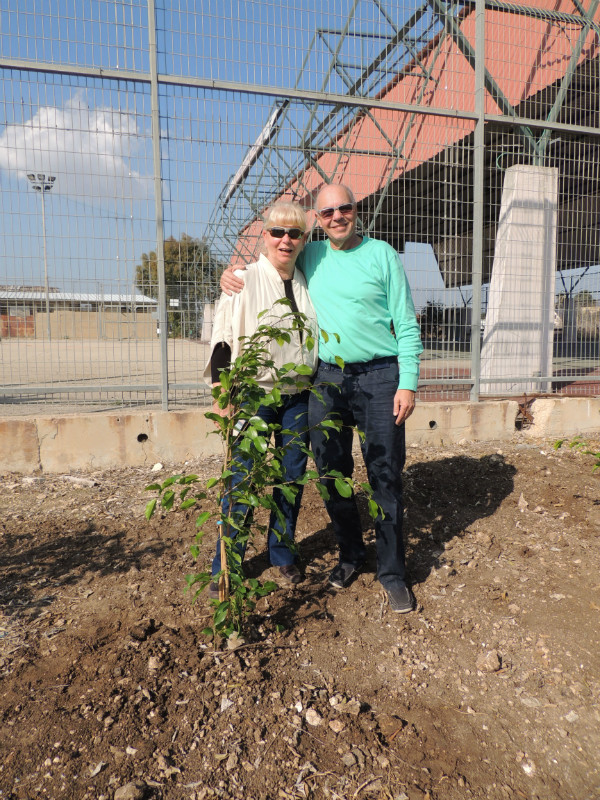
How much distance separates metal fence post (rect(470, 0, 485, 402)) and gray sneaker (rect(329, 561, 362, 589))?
10.8 ft

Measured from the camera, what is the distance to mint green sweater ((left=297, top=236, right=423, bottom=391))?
99.7 inches

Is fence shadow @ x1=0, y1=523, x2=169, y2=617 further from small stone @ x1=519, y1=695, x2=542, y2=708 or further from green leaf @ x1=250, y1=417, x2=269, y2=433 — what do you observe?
small stone @ x1=519, y1=695, x2=542, y2=708

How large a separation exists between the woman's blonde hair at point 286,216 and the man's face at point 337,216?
12 centimetres

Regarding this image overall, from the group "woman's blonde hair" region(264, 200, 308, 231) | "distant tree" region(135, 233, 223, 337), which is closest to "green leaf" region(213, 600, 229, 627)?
"woman's blonde hair" region(264, 200, 308, 231)

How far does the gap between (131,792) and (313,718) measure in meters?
0.61

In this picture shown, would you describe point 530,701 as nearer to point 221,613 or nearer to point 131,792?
point 221,613

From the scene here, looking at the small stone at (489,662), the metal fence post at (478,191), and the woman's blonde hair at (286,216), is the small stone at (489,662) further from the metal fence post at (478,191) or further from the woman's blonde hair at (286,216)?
the metal fence post at (478,191)

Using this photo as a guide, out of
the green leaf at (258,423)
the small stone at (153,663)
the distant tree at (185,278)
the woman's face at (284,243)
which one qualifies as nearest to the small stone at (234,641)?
the small stone at (153,663)

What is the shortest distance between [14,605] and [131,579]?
536 millimetres

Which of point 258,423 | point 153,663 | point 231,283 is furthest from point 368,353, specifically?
point 153,663

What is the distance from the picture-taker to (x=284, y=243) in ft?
8.06

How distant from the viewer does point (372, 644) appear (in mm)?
2338

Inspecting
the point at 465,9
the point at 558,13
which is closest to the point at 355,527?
the point at 465,9

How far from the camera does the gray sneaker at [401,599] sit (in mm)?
2557
